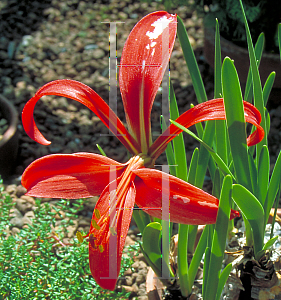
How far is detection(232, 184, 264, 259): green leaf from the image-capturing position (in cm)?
60

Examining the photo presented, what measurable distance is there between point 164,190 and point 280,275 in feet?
1.68

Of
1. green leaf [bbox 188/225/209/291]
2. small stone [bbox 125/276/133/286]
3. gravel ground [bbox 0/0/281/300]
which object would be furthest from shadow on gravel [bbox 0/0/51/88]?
green leaf [bbox 188/225/209/291]

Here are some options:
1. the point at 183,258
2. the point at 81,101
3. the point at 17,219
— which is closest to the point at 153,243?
the point at 183,258

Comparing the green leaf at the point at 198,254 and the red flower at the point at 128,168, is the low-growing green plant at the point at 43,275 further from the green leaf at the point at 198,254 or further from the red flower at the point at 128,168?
the red flower at the point at 128,168

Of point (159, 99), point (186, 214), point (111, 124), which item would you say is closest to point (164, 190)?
point (186, 214)

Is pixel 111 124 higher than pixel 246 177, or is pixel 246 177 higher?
pixel 111 124

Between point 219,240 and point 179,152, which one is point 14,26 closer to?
point 179,152

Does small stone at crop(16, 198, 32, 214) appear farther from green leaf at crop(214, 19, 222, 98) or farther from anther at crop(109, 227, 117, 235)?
anther at crop(109, 227, 117, 235)

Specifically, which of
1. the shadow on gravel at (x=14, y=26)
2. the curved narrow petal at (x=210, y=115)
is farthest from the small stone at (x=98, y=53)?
the curved narrow petal at (x=210, y=115)

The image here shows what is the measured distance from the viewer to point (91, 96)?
639mm

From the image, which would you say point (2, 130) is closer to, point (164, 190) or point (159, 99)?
point (159, 99)

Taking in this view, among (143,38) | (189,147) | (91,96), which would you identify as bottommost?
(189,147)

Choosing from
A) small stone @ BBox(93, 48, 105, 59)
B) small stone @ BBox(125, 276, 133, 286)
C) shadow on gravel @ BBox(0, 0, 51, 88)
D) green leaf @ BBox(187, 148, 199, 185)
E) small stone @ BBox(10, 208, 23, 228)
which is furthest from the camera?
small stone @ BBox(93, 48, 105, 59)

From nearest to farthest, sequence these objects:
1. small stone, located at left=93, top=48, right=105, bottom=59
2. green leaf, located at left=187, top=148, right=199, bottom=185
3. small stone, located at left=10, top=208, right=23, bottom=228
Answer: green leaf, located at left=187, top=148, right=199, bottom=185
small stone, located at left=10, top=208, right=23, bottom=228
small stone, located at left=93, top=48, right=105, bottom=59
